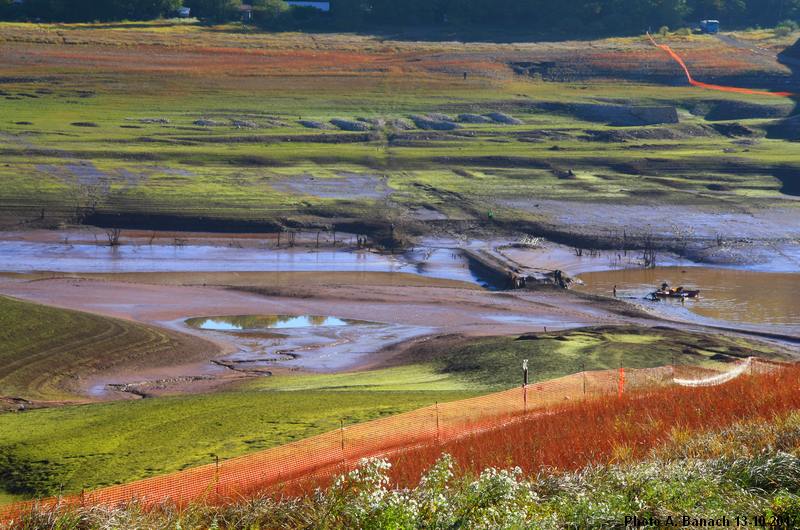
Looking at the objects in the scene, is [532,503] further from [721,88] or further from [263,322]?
[721,88]

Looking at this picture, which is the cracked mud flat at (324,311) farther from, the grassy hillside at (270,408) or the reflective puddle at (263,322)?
the grassy hillside at (270,408)

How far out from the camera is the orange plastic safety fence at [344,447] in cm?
1298

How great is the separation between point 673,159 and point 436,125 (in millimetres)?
16151

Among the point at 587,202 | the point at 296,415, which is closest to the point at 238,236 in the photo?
the point at 587,202

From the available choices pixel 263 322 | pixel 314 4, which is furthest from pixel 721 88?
pixel 263 322

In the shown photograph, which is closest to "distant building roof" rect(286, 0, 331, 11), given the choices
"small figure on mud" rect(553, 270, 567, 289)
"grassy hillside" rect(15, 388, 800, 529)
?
"small figure on mud" rect(553, 270, 567, 289)

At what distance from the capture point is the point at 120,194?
5241cm

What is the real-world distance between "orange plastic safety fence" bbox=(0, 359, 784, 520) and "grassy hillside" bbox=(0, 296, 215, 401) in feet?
32.9

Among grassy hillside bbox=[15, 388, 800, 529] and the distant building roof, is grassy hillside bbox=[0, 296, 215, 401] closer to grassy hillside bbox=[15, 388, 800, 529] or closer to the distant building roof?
grassy hillside bbox=[15, 388, 800, 529]

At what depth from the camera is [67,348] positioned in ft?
91.7

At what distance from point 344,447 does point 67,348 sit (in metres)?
14.1

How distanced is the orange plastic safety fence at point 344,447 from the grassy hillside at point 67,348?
10018mm

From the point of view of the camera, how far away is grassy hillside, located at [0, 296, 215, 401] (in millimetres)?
25516

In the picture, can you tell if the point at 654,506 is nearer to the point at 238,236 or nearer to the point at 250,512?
the point at 250,512
